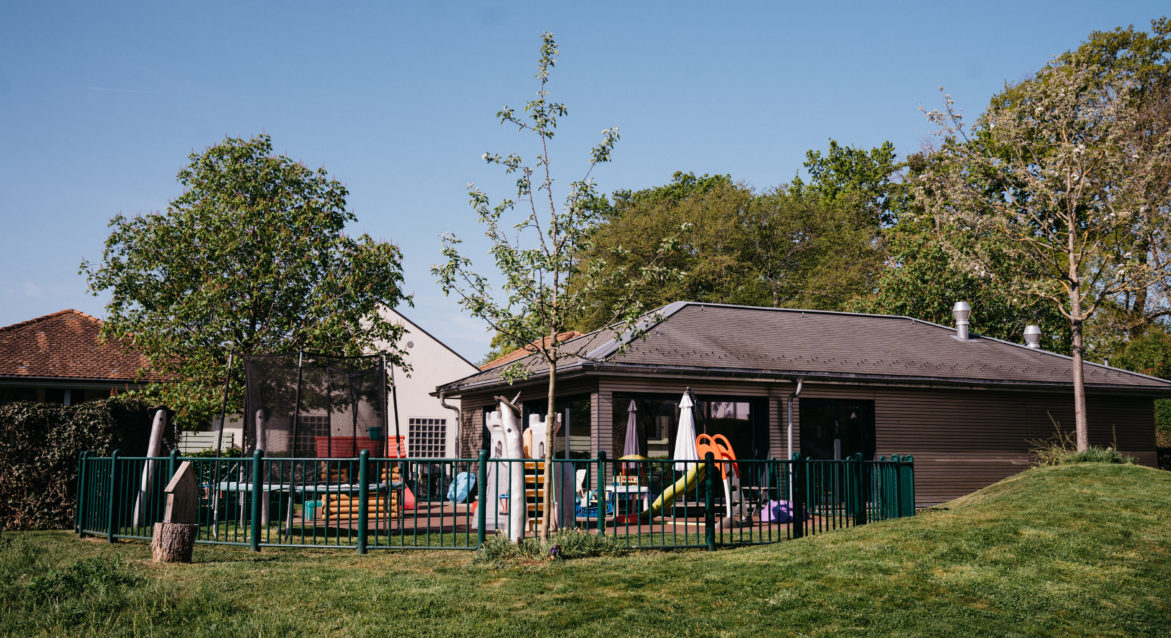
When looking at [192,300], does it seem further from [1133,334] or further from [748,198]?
[1133,334]

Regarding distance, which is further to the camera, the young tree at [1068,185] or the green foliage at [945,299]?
the green foliage at [945,299]

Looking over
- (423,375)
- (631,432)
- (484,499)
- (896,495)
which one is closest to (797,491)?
(896,495)

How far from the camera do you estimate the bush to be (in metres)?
9.03

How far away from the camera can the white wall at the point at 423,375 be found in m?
32.1

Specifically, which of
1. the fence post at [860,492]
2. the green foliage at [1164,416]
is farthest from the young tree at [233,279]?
the green foliage at [1164,416]

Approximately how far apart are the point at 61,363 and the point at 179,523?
67.1 feet

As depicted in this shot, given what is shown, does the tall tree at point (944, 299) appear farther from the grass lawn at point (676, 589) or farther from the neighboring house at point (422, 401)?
the grass lawn at point (676, 589)

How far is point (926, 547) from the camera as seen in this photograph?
29.4 feet

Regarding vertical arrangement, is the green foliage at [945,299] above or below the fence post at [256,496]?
above

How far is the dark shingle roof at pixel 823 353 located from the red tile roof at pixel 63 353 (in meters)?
11.8

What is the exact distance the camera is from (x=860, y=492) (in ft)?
38.7

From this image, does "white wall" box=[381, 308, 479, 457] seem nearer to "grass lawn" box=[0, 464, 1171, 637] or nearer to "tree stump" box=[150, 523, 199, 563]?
"grass lawn" box=[0, 464, 1171, 637]

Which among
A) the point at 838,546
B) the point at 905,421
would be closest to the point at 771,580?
the point at 838,546

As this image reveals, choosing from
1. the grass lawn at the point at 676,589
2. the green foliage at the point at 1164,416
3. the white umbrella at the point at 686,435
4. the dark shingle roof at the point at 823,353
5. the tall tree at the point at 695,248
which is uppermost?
the tall tree at the point at 695,248
